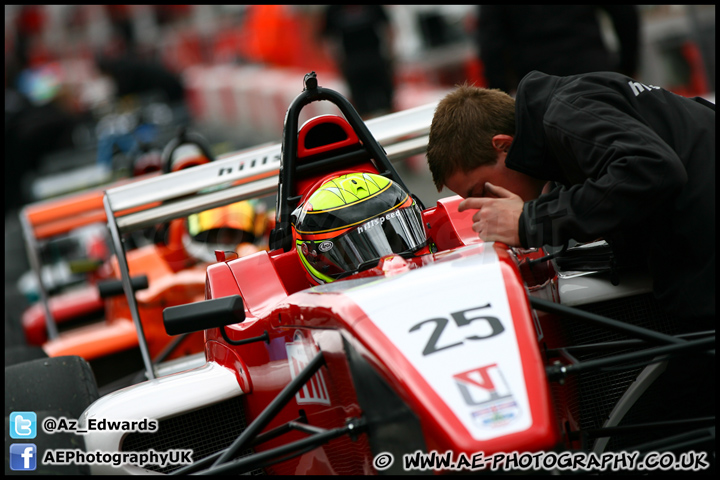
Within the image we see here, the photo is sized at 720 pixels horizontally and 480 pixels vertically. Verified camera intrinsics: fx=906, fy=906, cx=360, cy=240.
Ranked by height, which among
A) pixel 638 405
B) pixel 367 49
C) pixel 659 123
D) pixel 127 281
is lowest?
pixel 638 405

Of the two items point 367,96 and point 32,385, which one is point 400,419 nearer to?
point 32,385

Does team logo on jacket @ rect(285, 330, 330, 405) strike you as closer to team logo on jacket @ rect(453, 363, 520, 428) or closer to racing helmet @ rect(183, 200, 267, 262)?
team logo on jacket @ rect(453, 363, 520, 428)

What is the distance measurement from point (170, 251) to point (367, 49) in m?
4.80

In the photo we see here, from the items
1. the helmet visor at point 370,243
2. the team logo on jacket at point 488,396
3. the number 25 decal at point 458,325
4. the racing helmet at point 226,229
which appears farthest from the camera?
the racing helmet at point 226,229

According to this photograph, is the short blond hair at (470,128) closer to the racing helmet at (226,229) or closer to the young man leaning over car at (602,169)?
the young man leaning over car at (602,169)

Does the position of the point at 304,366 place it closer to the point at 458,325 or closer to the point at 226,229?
the point at 458,325

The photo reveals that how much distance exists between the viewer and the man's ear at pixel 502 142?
282cm

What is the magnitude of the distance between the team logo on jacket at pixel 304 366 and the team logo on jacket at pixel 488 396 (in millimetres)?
604

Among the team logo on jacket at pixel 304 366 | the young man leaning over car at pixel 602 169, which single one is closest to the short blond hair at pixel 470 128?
the young man leaning over car at pixel 602 169

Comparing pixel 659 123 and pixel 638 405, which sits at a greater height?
pixel 659 123

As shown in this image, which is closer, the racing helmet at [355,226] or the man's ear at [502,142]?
the man's ear at [502,142]

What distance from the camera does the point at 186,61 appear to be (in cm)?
2647

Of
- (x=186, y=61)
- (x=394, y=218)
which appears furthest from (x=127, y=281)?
(x=186, y=61)

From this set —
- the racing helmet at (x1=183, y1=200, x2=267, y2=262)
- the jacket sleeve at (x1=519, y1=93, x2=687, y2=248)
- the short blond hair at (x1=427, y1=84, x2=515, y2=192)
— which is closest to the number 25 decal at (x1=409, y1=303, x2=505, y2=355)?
the jacket sleeve at (x1=519, y1=93, x2=687, y2=248)
